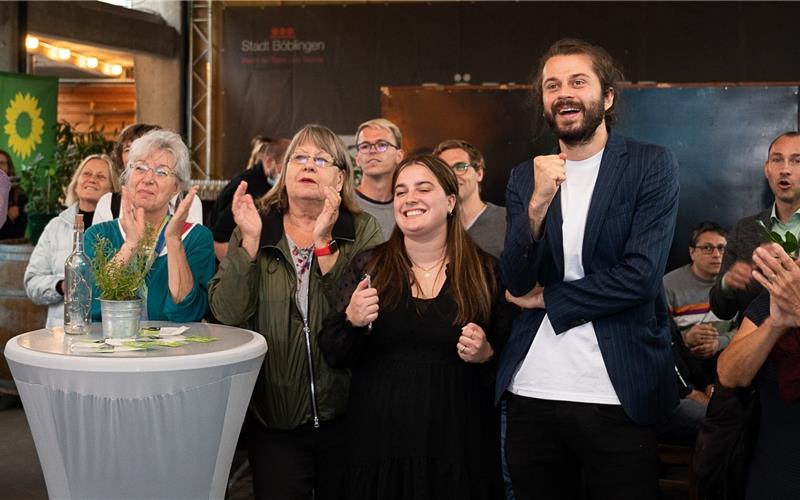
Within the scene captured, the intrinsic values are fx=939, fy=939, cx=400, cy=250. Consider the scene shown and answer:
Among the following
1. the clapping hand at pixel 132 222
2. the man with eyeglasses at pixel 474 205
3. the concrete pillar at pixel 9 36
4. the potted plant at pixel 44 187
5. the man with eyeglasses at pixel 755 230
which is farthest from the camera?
the concrete pillar at pixel 9 36

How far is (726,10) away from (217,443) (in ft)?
28.4

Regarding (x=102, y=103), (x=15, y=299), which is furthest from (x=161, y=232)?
(x=102, y=103)

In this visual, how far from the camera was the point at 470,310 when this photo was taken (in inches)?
106

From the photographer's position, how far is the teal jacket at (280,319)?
284cm

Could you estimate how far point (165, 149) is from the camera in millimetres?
3137

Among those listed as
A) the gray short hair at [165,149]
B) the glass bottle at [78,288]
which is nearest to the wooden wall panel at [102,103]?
the gray short hair at [165,149]


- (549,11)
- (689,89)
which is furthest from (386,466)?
(549,11)

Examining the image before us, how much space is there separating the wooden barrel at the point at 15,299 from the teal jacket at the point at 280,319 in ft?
9.64

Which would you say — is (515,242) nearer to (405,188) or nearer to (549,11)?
(405,188)

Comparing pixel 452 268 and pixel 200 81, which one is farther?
pixel 200 81

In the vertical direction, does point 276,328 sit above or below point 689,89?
below

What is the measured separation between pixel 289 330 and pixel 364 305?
0.40 m

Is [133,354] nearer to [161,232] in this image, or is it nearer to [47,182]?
[161,232]

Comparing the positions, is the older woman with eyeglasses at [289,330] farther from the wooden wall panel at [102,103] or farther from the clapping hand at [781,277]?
the wooden wall panel at [102,103]
